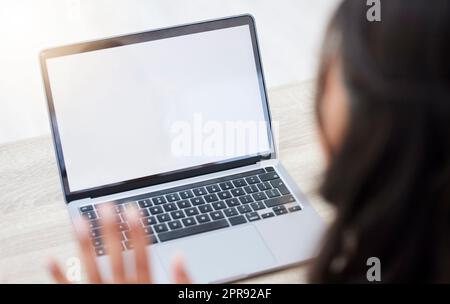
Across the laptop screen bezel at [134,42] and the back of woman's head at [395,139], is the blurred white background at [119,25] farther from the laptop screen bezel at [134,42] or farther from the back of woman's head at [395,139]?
the back of woman's head at [395,139]

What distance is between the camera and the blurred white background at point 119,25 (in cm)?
189

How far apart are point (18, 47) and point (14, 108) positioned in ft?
1.20

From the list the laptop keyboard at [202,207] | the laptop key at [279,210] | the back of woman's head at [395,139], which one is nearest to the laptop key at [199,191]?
the laptop keyboard at [202,207]

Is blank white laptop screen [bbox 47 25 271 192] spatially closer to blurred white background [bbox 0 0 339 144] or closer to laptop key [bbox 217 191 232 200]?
laptop key [bbox 217 191 232 200]

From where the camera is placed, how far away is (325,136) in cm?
68

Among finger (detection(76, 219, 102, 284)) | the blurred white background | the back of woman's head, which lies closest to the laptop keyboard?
finger (detection(76, 219, 102, 284))

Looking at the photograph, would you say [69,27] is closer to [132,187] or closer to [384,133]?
[132,187]

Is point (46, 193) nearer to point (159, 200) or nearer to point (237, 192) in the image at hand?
point (159, 200)

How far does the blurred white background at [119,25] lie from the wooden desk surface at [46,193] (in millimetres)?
597

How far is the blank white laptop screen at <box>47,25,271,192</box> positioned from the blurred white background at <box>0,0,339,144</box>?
0.76 m

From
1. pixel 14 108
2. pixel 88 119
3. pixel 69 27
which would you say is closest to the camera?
pixel 88 119
